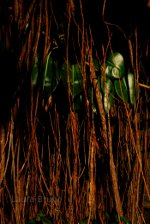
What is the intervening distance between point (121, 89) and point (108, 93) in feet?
0.18

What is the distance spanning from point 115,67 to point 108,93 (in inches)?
4.5

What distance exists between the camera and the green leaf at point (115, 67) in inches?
37.4

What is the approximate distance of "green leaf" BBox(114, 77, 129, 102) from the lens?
0.94 meters

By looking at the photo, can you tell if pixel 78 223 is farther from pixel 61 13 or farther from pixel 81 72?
pixel 61 13

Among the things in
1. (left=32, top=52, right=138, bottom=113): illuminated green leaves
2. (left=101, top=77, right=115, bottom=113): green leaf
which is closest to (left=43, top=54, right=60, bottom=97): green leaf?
(left=32, top=52, right=138, bottom=113): illuminated green leaves

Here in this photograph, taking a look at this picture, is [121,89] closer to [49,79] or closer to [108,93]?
[108,93]

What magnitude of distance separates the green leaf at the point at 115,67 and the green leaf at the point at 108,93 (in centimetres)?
3

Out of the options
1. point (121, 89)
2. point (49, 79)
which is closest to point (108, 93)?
point (121, 89)

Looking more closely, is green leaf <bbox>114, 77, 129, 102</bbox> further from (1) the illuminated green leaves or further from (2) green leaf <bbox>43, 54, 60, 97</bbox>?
(2) green leaf <bbox>43, 54, 60, 97</bbox>

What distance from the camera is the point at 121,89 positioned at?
933mm

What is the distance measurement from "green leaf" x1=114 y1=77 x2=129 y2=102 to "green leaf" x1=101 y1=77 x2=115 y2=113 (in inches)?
0.9

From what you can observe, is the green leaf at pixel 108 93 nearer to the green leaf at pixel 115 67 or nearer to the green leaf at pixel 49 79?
the green leaf at pixel 115 67

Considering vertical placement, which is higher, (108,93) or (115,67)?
(115,67)

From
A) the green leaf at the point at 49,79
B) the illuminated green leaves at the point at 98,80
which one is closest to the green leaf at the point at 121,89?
the illuminated green leaves at the point at 98,80
